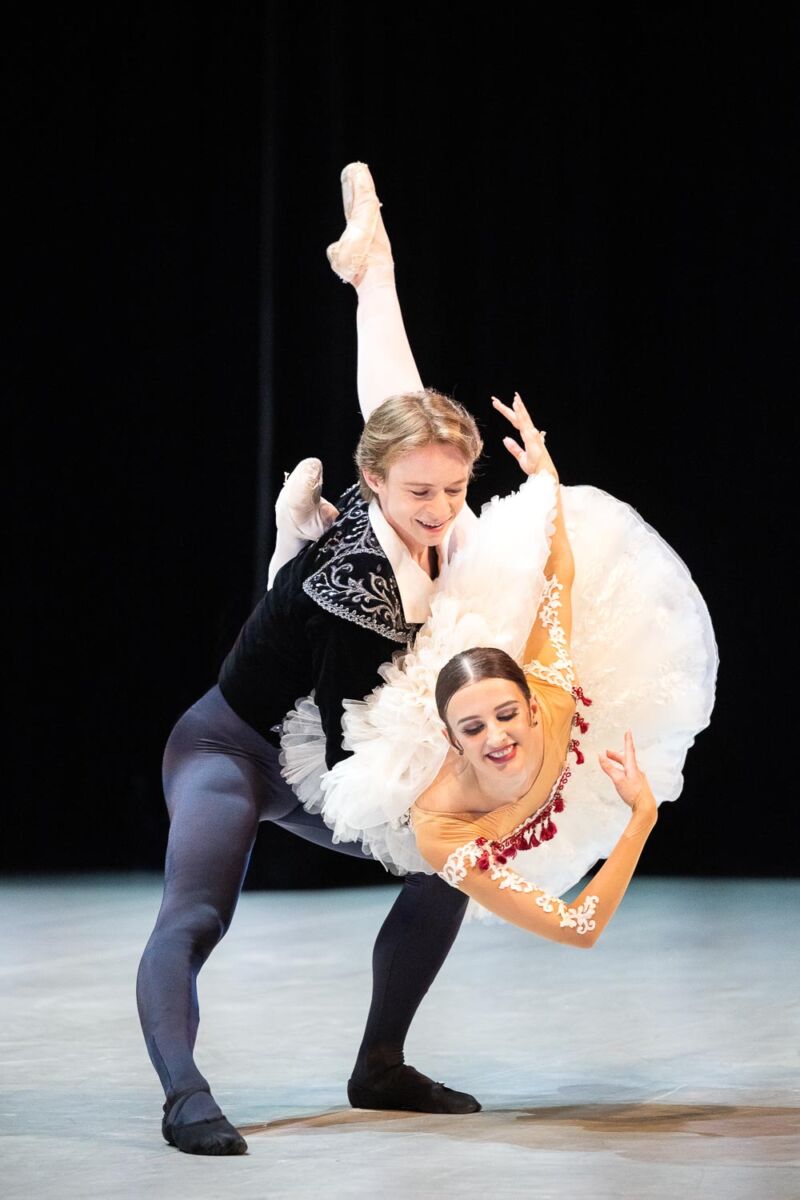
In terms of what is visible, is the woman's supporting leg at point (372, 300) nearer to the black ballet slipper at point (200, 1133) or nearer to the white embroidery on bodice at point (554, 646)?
the white embroidery on bodice at point (554, 646)

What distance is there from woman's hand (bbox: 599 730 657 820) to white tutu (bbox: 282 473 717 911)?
0.72 feet

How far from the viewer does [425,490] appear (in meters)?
2.45

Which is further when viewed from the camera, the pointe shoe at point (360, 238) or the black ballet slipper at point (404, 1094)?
the pointe shoe at point (360, 238)

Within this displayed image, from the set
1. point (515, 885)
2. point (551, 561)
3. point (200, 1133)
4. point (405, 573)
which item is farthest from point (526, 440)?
point (200, 1133)

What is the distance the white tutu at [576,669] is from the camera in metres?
2.41

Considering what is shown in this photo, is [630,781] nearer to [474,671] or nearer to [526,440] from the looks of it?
[474,671]

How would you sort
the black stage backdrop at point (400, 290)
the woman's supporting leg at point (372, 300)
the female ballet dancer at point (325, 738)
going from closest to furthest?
the female ballet dancer at point (325, 738)
the woman's supporting leg at point (372, 300)
the black stage backdrop at point (400, 290)

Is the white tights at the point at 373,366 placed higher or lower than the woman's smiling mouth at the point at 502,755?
higher

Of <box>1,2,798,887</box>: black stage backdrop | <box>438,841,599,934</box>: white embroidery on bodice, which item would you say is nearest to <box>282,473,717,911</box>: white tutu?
<box>438,841,599,934</box>: white embroidery on bodice

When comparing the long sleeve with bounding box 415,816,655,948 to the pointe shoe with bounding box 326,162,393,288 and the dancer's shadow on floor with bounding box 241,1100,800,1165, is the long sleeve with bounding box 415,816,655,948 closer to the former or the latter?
the dancer's shadow on floor with bounding box 241,1100,800,1165

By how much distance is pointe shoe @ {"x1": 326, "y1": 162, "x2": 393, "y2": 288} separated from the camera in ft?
9.84

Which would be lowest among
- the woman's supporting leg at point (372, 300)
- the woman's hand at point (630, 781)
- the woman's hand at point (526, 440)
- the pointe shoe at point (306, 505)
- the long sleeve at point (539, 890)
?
the long sleeve at point (539, 890)

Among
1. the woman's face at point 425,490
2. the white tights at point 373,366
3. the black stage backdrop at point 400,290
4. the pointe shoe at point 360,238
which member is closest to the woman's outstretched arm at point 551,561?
the woman's face at point 425,490

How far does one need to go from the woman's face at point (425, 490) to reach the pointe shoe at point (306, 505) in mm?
145
